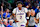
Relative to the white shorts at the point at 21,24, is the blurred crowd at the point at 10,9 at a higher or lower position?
higher

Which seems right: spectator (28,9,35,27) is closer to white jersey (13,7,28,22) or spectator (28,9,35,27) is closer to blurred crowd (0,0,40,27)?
blurred crowd (0,0,40,27)

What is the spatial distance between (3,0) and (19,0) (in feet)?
1.22

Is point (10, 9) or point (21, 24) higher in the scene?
point (10, 9)

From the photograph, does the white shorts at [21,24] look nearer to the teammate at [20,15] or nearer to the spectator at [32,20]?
the teammate at [20,15]

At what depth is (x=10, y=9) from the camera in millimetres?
2314

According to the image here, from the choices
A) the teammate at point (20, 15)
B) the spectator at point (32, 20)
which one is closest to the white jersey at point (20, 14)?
the teammate at point (20, 15)

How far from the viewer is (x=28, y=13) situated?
2.32 meters

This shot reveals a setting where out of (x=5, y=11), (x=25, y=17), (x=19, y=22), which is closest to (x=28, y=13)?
(x=25, y=17)

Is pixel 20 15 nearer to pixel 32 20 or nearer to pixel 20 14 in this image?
pixel 20 14

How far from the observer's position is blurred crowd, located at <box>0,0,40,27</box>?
86.7 inches

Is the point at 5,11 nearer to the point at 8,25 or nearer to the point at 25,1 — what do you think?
the point at 8,25

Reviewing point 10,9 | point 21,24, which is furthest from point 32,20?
point 10,9

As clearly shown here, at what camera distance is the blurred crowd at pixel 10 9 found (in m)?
2.20

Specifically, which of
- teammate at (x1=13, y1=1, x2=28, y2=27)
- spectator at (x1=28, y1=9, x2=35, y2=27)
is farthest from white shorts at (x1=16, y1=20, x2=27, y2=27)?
spectator at (x1=28, y1=9, x2=35, y2=27)
